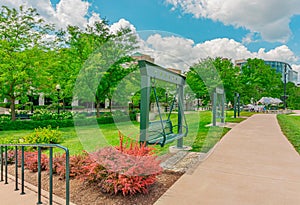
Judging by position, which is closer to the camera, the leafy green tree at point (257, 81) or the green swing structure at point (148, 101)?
the green swing structure at point (148, 101)

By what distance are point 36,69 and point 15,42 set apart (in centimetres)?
191

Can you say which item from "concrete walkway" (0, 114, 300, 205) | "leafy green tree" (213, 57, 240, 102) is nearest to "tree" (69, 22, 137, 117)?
"concrete walkway" (0, 114, 300, 205)

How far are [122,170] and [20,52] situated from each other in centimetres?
1237

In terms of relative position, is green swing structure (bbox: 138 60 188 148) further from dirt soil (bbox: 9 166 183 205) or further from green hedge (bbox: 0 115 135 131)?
green hedge (bbox: 0 115 135 131)

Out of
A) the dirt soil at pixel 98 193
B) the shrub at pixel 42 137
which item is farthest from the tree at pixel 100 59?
the dirt soil at pixel 98 193

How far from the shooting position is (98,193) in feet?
11.3

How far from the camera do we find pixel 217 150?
6.54 m

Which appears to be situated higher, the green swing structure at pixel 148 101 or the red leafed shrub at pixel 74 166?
the green swing structure at pixel 148 101

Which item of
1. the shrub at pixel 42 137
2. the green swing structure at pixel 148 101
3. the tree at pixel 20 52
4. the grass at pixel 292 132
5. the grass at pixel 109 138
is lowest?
the grass at pixel 109 138

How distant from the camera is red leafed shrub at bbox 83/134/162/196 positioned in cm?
334

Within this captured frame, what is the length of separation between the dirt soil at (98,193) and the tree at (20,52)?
10.1 m

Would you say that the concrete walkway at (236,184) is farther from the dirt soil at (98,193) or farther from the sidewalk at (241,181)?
the dirt soil at (98,193)

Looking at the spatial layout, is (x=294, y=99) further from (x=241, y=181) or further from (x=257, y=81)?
(x=241, y=181)

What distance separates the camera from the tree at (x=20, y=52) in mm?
12461
